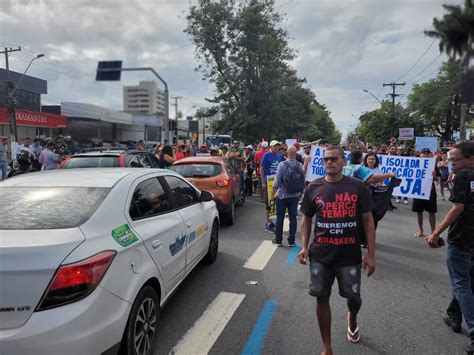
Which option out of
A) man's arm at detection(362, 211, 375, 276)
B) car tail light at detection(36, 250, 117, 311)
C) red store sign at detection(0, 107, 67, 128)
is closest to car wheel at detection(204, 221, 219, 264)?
man's arm at detection(362, 211, 375, 276)

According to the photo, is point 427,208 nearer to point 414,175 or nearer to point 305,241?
point 414,175

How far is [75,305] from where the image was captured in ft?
7.85

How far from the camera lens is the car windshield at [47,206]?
9.13 ft

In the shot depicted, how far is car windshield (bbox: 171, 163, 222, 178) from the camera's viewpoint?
8.56 m

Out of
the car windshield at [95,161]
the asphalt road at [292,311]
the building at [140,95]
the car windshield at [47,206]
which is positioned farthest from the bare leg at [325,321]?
the building at [140,95]

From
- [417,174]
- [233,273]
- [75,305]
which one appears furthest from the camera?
[417,174]

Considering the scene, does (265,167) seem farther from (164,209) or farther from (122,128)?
(122,128)

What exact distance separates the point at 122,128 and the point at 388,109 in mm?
38995

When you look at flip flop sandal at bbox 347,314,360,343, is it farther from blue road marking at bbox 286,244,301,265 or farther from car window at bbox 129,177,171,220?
blue road marking at bbox 286,244,301,265

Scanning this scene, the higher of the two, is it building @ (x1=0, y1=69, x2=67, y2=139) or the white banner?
building @ (x1=0, y1=69, x2=67, y2=139)

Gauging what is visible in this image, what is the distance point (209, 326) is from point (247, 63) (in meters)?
29.4

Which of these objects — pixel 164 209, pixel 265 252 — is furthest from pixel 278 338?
pixel 265 252

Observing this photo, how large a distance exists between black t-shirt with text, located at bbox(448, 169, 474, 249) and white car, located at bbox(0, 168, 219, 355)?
255cm

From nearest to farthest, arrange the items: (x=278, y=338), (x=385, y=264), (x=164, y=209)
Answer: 1. (x=278, y=338)
2. (x=164, y=209)
3. (x=385, y=264)
